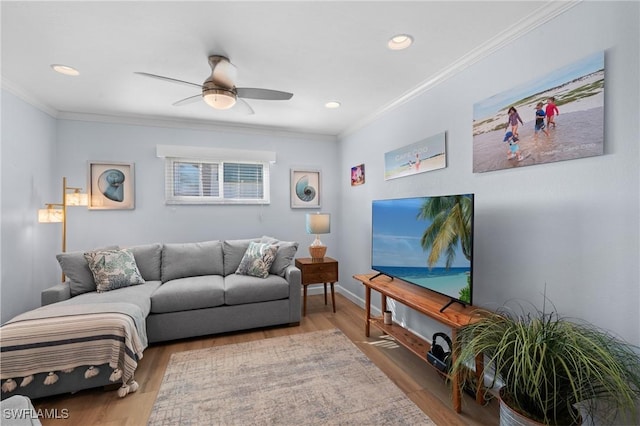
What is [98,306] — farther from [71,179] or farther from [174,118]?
[174,118]

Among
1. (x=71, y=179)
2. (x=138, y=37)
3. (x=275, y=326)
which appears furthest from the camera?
(x=71, y=179)

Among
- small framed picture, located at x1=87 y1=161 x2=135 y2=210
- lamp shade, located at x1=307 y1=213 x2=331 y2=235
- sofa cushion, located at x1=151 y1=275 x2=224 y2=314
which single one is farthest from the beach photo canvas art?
small framed picture, located at x1=87 y1=161 x2=135 y2=210

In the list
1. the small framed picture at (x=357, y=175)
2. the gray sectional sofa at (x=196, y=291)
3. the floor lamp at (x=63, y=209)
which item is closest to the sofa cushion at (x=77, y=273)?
the gray sectional sofa at (x=196, y=291)

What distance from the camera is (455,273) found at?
1.95 meters

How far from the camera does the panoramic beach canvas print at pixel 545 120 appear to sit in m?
1.48

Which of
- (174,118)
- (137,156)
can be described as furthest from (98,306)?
(174,118)

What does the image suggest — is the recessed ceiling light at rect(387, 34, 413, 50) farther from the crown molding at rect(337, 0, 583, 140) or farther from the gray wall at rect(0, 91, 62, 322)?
the gray wall at rect(0, 91, 62, 322)

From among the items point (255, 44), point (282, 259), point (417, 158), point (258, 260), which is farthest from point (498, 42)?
point (258, 260)

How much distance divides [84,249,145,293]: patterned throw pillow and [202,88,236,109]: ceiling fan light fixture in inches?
76.5

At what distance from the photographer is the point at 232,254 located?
11.5 feet

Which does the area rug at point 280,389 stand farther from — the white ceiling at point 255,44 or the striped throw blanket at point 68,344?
the white ceiling at point 255,44

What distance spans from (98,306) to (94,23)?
6.51 ft

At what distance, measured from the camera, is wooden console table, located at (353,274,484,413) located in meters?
1.77

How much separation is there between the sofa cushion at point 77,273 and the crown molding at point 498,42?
360 cm
